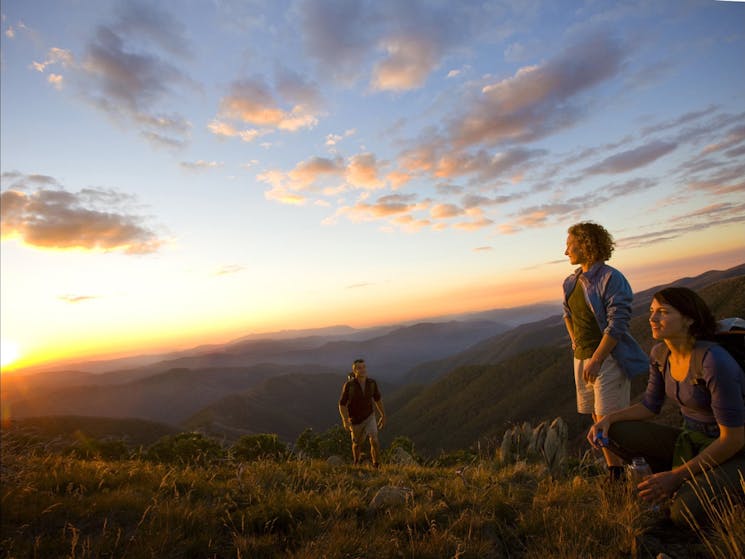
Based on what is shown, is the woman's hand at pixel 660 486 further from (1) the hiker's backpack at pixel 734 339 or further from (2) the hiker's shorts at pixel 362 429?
(2) the hiker's shorts at pixel 362 429

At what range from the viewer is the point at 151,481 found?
4.45 metres

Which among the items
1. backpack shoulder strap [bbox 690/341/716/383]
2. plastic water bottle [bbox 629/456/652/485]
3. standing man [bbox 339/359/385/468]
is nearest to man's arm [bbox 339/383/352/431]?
standing man [bbox 339/359/385/468]

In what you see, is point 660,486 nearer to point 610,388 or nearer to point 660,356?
point 660,356

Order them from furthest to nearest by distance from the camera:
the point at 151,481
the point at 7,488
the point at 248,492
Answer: the point at 151,481 < the point at 248,492 < the point at 7,488

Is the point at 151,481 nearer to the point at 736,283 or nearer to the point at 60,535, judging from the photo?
the point at 60,535

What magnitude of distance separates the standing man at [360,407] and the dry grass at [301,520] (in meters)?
4.26

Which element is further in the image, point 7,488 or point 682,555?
point 7,488

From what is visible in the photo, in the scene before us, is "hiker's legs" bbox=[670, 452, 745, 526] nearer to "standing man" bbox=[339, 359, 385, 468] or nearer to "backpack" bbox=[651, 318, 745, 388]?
"backpack" bbox=[651, 318, 745, 388]

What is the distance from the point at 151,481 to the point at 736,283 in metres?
130

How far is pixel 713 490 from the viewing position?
105 inches

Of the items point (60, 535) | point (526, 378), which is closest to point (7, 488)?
point (60, 535)

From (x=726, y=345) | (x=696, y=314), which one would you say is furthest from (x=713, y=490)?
(x=696, y=314)

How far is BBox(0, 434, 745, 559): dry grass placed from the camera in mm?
2752

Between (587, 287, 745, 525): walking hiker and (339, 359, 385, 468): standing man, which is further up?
(587, 287, 745, 525): walking hiker
